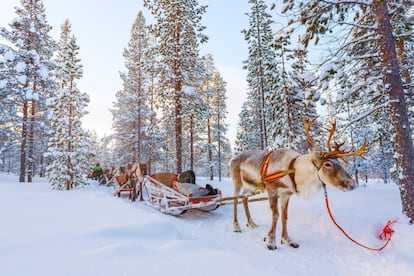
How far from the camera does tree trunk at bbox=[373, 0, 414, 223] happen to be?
5.26 metres

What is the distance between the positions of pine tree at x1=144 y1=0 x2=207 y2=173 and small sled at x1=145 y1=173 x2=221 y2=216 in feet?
22.2

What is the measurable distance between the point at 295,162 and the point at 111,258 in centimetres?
367

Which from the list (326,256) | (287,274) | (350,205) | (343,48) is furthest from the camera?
(350,205)

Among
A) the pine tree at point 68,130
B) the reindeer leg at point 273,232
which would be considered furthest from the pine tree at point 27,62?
the reindeer leg at point 273,232

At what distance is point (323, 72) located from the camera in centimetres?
579

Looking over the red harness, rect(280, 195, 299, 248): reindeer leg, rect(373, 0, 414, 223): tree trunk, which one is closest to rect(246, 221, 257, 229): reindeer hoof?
rect(280, 195, 299, 248): reindeer leg

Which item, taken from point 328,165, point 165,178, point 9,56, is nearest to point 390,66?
point 328,165

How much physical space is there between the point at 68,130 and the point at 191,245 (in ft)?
44.2

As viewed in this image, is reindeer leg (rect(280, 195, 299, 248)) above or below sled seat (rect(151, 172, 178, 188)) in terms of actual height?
below

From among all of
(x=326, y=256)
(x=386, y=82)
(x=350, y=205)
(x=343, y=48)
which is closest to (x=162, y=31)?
(x=343, y=48)

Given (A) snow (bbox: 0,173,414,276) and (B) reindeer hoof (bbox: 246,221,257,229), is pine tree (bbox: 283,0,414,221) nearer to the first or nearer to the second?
(A) snow (bbox: 0,173,414,276)

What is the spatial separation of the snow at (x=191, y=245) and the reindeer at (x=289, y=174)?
0.60 metres

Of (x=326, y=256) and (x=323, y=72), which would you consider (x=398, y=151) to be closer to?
(x=323, y=72)

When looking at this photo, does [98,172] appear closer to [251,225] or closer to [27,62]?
[27,62]
